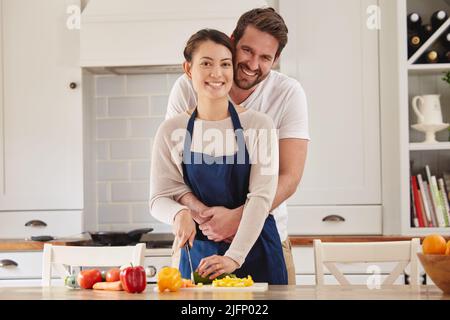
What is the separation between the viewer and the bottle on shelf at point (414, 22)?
377cm

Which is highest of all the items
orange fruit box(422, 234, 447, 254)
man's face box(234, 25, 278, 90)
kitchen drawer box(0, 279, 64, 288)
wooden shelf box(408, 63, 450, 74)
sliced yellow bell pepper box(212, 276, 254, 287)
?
wooden shelf box(408, 63, 450, 74)

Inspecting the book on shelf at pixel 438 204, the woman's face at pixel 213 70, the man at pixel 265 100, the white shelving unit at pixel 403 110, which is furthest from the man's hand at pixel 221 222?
the book on shelf at pixel 438 204

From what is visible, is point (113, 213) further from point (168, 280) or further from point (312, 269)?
point (168, 280)

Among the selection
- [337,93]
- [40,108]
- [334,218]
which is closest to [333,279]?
[334,218]

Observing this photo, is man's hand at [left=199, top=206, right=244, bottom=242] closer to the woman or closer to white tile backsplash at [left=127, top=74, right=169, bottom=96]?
the woman

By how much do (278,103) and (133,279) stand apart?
0.93 meters

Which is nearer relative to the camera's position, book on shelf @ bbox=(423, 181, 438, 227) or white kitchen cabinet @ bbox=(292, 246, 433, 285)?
white kitchen cabinet @ bbox=(292, 246, 433, 285)

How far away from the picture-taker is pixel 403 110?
12.1 ft

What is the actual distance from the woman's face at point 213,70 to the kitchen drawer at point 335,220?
117 centimetres

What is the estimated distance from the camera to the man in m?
2.79

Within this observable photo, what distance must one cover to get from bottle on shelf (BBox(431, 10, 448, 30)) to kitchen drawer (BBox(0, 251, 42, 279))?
6.67 ft

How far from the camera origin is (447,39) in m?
3.79

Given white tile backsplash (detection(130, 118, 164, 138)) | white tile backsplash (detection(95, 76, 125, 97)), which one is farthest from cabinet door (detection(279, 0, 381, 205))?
white tile backsplash (detection(95, 76, 125, 97))
